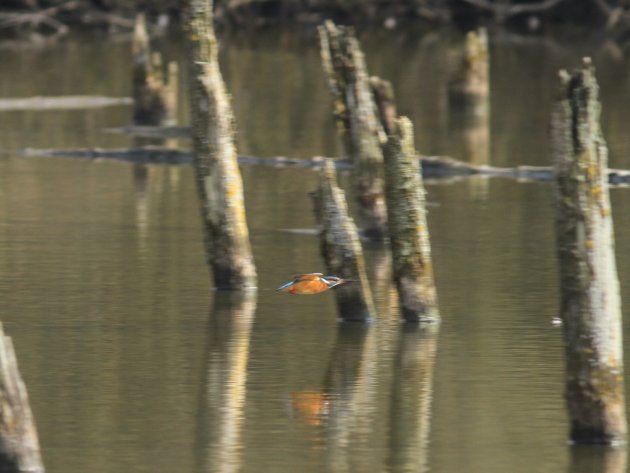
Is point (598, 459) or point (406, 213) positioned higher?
point (406, 213)

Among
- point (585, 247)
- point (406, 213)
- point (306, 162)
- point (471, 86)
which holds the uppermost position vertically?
point (471, 86)

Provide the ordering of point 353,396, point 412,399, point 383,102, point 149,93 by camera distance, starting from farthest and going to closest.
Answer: point 149,93 < point 383,102 < point 353,396 < point 412,399

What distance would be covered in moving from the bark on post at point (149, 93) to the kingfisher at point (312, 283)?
15.5m

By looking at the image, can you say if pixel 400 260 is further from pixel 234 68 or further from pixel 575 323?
pixel 234 68

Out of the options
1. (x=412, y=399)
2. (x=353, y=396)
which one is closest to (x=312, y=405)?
(x=353, y=396)

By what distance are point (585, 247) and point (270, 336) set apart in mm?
5078

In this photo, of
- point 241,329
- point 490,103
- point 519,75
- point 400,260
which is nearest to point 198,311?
point 241,329

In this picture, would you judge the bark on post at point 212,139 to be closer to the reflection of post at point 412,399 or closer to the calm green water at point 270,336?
the calm green water at point 270,336

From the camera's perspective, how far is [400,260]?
16406mm

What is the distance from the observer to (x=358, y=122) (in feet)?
69.5

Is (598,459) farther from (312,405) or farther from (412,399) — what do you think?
(312,405)

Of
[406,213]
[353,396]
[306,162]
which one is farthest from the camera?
[306,162]

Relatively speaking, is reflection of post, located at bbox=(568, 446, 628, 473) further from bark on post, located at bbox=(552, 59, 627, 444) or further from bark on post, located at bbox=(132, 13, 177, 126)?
bark on post, located at bbox=(132, 13, 177, 126)

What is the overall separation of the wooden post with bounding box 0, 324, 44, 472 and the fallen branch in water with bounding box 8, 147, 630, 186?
13807 millimetres
